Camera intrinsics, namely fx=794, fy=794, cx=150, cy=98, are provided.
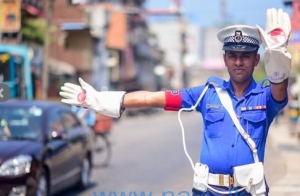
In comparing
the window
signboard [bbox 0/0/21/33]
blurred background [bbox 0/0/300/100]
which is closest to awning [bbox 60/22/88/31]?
blurred background [bbox 0/0/300/100]

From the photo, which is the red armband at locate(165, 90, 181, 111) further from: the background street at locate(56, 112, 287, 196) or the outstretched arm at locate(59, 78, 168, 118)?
the background street at locate(56, 112, 287, 196)

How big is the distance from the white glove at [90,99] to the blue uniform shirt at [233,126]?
1.67 feet

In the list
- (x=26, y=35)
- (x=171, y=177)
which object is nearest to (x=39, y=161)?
(x=171, y=177)

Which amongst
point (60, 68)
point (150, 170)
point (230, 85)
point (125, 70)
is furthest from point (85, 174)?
point (125, 70)

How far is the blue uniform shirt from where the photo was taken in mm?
4320

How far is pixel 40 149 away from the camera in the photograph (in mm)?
10367

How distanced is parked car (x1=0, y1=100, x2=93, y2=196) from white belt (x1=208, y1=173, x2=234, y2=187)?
18.0 ft

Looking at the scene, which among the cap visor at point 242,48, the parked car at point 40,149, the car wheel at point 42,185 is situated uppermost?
the cap visor at point 242,48

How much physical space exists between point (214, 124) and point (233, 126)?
11 cm

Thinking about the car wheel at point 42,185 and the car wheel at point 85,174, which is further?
the car wheel at point 85,174

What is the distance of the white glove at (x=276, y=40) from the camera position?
→ 4.02m

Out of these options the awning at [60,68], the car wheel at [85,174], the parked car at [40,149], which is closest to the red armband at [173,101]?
the parked car at [40,149]

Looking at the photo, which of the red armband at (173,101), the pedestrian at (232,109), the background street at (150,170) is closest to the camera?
the pedestrian at (232,109)

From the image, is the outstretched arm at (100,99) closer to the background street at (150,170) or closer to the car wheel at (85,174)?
the background street at (150,170)
